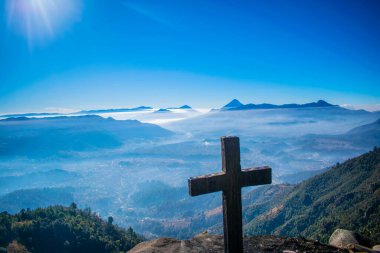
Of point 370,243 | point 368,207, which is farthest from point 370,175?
point 370,243

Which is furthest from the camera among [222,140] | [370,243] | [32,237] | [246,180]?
[32,237]

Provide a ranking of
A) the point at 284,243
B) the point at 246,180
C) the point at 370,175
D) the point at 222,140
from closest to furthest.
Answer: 1. the point at 222,140
2. the point at 246,180
3. the point at 284,243
4. the point at 370,175

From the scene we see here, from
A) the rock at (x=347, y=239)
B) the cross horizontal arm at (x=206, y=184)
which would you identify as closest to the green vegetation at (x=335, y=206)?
the rock at (x=347, y=239)

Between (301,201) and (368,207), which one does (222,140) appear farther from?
(301,201)

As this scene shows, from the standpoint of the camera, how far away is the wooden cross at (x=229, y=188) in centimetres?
846

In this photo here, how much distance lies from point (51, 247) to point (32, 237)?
325 inches

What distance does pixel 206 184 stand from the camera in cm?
862

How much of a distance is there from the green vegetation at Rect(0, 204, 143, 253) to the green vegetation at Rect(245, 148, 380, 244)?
267 ft

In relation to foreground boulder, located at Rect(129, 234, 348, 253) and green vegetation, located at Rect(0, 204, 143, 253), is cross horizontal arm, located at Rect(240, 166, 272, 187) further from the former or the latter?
green vegetation, located at Rect(0, 204, 143, 253)

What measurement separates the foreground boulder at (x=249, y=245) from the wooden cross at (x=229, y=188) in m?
3.60

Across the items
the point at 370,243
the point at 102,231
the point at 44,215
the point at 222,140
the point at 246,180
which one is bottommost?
the point at 102,231

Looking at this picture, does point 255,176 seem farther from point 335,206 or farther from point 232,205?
point 335,206

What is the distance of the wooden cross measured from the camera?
8.46 m

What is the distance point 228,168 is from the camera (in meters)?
8.68
